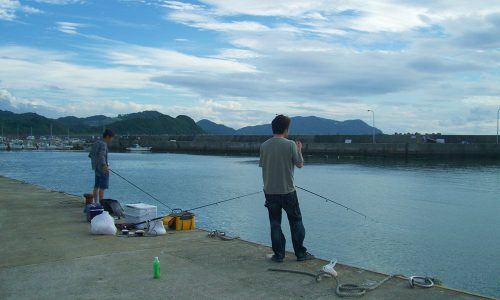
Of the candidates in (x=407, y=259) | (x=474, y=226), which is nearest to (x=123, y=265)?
(x=407, y=259)

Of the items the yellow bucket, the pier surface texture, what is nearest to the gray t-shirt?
the pier surface texture

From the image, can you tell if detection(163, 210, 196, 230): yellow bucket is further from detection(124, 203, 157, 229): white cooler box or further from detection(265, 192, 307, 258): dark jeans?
detection(265, 192, 307, 258): dark jeans

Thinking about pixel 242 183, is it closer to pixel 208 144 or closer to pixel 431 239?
pixel 431 239

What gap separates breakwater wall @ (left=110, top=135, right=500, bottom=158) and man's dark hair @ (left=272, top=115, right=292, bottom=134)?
58.9m

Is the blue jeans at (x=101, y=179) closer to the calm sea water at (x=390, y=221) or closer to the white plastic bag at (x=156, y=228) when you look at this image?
the white plastic bag at (x=156, y=228)

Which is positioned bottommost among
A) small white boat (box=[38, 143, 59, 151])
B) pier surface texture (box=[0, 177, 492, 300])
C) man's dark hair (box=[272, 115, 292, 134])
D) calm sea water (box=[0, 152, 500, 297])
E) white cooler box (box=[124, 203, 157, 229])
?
calm sea water (box=[0, 152, 500, 297])

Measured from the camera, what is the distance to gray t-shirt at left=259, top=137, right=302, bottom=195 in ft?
18.0

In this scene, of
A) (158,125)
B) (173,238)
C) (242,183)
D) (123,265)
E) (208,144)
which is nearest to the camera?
(123,265)

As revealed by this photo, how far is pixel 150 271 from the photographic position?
5.16 m

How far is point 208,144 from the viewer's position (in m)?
90.6

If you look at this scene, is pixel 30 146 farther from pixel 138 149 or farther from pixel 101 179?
pixel 101 179

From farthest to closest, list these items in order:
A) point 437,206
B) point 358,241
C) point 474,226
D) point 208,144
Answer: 1. point 208,144
2. point 437,206
3. point 474,226
4. point 358,241

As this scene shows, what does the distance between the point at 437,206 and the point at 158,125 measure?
16423cm

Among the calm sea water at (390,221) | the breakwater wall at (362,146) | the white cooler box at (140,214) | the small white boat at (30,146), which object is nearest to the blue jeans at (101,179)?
the white cooler box at (140,214)
